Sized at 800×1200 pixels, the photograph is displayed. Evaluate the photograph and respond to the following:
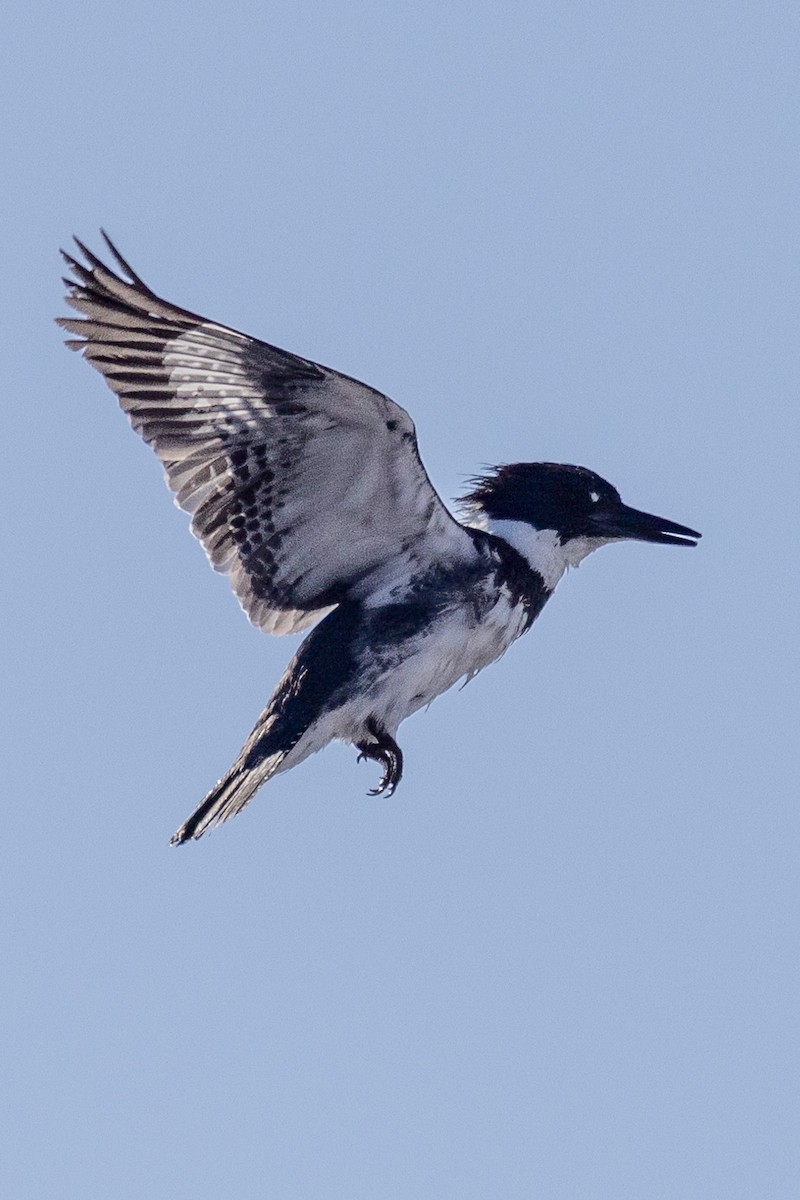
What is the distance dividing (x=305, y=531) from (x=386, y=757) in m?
0.86

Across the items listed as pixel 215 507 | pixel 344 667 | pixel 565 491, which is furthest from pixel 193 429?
pixel 565 491

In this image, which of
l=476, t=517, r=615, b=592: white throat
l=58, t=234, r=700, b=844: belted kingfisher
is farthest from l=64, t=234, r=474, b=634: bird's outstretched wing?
l=476, t=517, r=615, b=592: white throat

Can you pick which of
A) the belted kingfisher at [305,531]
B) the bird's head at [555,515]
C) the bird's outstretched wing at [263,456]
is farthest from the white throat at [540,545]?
the bird's outstretched wing at [263,456]

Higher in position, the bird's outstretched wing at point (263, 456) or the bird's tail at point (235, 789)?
the bird's outstretched wing at point (263, 456)

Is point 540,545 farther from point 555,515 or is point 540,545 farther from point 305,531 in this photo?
point 305,531

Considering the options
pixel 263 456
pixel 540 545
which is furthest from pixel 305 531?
pixel 540 545

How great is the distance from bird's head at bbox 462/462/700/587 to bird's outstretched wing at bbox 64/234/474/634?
0.67 meters

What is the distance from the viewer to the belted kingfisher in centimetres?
708

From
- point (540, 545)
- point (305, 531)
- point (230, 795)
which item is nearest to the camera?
point (230, 795)

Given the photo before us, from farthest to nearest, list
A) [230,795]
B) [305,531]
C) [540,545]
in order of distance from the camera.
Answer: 1. [540,545]
2. [305,531]
3. [230,795]

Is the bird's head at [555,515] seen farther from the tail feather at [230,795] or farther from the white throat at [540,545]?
the tail feather at [230,795]

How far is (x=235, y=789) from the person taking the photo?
719 centimetres

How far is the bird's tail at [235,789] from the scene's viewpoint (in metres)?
7.13

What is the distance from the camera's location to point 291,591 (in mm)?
7555
